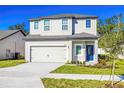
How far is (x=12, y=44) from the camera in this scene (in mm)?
32312

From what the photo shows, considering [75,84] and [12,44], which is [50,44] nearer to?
[12,44]

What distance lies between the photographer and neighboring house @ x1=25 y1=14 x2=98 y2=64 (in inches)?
933

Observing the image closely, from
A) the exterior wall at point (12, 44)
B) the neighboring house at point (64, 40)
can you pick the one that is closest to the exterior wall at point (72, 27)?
the neighboring house at point (64, 40)

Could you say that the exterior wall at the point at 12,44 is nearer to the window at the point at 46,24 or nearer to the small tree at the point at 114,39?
the window at the point at 46,24

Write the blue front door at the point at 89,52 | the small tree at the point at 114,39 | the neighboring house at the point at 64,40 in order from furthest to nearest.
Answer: the blue front door at the point at 89,52, the neighboring house at the point at 64,40, the small tree at the point at 114,39

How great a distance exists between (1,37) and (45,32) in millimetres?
7765

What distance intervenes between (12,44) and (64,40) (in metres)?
11.1

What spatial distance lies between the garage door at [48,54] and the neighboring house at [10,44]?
6.83 metres

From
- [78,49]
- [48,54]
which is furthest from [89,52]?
[48,54]

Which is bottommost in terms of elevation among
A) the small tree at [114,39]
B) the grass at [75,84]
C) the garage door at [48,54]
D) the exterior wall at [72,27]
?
the grass at [75,84]

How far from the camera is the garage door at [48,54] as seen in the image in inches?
965
